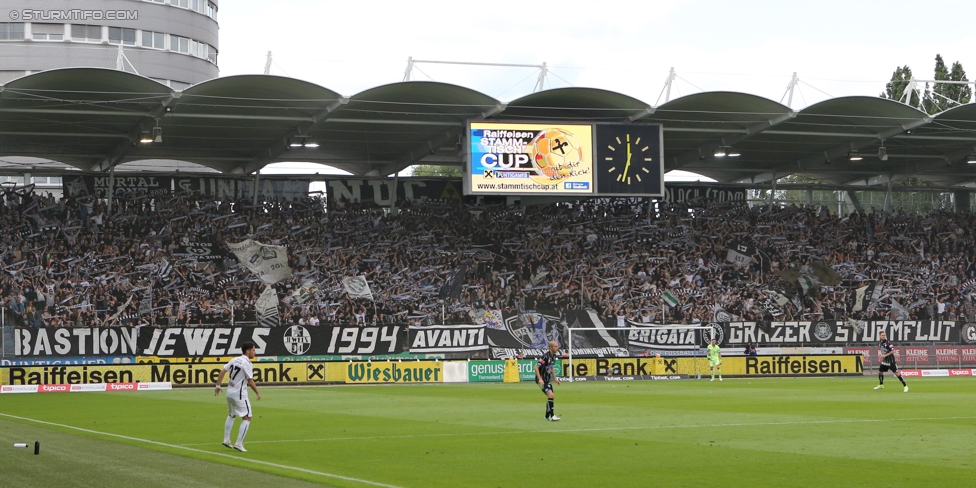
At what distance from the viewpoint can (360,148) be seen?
5172 cm

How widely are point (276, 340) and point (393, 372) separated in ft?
16.1

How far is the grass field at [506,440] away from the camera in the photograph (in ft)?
→ 45.5

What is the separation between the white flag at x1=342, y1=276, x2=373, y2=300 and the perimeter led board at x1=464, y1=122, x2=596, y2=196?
23.5 ft

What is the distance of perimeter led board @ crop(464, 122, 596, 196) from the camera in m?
44.1

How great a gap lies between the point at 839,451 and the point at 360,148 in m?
37.8

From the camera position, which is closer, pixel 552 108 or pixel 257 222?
pixel 552 108

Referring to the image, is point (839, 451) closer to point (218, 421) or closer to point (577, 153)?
point (218, 421)

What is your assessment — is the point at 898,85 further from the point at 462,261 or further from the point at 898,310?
A: the point at 462,261

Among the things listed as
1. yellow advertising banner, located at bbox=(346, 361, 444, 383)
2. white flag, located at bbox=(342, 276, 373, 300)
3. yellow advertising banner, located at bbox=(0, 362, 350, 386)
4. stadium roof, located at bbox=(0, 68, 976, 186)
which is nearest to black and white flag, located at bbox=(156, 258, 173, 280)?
stadium roof, located at bbox=(0, 68, 976, 186)

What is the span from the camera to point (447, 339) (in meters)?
44.0

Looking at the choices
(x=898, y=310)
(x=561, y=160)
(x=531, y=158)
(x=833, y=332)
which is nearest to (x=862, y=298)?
(x=898, y=310)

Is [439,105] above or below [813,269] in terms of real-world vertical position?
above

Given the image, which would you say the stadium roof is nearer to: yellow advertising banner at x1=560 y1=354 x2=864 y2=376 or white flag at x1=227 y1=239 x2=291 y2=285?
white flag at x1=227 y1=239 x2=291 y2=285

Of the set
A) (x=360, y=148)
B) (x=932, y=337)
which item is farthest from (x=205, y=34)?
(x=932, y=337)
